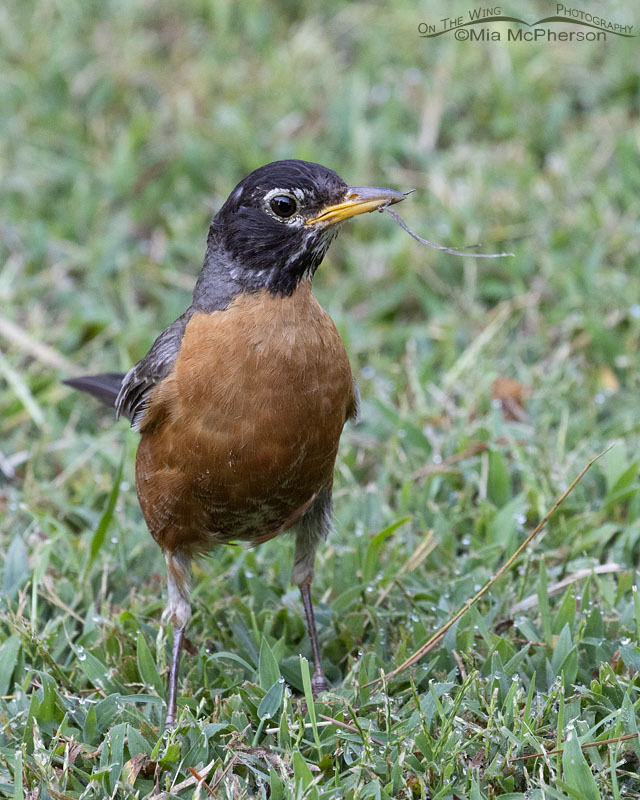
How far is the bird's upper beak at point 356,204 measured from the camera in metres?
3.97

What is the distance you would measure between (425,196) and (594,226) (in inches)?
50.1

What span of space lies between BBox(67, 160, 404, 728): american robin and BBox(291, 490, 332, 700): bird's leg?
0.30 m

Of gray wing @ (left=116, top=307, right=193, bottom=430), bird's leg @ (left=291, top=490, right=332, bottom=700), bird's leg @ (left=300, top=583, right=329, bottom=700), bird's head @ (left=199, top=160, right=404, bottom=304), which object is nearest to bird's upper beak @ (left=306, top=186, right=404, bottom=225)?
bird's head @ (left=199, top=160, right=404, bottom=304)

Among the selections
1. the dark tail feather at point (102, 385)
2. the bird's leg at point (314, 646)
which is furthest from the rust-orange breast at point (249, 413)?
the dark tail feather at point (102, 385)

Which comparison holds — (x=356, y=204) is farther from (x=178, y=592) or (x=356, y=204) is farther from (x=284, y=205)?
(x=178, y=592)

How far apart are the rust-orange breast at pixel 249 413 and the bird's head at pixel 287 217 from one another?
8cm

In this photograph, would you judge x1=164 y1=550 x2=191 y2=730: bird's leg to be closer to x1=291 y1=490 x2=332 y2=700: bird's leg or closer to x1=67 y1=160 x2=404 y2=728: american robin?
x1=67 y1=160 x2=404 y2=728: american robin

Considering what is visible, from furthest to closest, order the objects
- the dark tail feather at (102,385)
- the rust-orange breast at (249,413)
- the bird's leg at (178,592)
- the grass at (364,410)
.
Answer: the dark tail feather at (102,385) → the bird's leg at (178,592) → the rust-orange breast at (249,413) → the grass at (364,410)

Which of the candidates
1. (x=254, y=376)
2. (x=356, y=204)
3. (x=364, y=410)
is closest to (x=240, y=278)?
(x=254, y=376)

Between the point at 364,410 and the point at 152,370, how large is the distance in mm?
2173

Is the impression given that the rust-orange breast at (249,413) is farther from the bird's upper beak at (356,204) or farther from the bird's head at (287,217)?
the bird's upper beak at (356,204)

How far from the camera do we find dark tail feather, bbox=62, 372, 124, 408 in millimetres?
5312

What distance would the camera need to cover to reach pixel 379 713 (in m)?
3.94

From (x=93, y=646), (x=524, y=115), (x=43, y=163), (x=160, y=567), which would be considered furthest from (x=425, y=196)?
(x=93, y=646)
